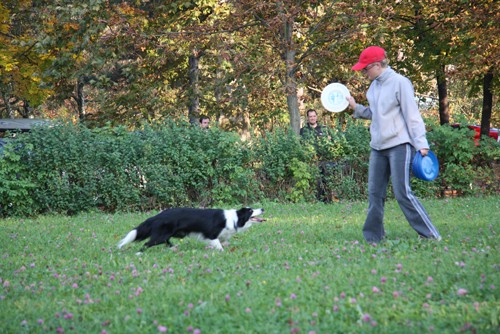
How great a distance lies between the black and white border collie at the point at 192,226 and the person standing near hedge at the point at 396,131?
1.81m

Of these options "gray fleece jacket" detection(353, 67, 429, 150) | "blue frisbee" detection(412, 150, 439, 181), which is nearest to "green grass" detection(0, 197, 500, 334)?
"blue frisbee" detection(412, 150, 439, 181)

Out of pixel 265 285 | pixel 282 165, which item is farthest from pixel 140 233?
pixel 282 165

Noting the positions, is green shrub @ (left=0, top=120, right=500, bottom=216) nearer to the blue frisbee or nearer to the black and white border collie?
the black and white border collie

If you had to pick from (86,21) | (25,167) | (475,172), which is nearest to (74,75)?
(86,21)

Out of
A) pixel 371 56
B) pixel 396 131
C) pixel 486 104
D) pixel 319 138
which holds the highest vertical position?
pixel 371 56

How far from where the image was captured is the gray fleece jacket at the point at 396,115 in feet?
24.1

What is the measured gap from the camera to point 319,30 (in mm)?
19375

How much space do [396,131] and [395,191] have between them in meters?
0.71

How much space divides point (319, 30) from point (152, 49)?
6.02 meters

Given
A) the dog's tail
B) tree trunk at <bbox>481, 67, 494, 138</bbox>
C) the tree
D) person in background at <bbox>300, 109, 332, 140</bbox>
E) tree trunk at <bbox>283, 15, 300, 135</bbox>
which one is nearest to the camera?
the dog's tail

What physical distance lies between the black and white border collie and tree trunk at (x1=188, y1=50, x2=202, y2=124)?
14.7 metres

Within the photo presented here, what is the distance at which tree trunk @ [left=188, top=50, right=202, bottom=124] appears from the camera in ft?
74.3

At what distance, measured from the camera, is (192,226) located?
319 inches

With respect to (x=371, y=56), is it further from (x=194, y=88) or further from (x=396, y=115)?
(x=194, y=88)
